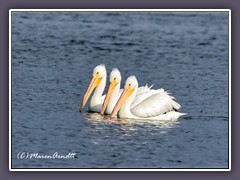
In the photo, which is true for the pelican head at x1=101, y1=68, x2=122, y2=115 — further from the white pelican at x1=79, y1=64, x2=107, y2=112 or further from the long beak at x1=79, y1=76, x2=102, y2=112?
the long beak at x1=79, y1=76, x2=102, y2=112

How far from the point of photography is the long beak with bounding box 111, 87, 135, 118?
16.0 metres

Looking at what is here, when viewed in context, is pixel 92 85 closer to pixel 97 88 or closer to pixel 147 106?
pixel 97 88

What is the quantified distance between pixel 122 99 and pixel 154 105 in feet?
1.70

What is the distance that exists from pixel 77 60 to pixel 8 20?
672 centimetres

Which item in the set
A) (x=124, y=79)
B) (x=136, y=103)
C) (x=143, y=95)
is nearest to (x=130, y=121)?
(x=136, y=103)

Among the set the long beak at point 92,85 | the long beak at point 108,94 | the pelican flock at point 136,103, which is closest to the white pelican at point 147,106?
the pelican flock at point 136,103

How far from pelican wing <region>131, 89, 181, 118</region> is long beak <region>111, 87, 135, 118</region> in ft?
0.68

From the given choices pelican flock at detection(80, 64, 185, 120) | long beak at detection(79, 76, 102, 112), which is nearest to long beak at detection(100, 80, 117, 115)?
pelican flock at detection(80, 64, 185, 120)

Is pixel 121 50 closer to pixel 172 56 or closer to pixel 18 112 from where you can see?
pixel 172 56

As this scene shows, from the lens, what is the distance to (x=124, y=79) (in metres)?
18.5

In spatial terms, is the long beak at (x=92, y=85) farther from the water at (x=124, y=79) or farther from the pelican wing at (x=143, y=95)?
the pelican wing at (x=143, y=95)

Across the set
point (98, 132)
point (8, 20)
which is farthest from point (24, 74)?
point (8, 20)

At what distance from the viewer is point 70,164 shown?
13055 millimetres

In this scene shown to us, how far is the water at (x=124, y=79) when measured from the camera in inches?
541
